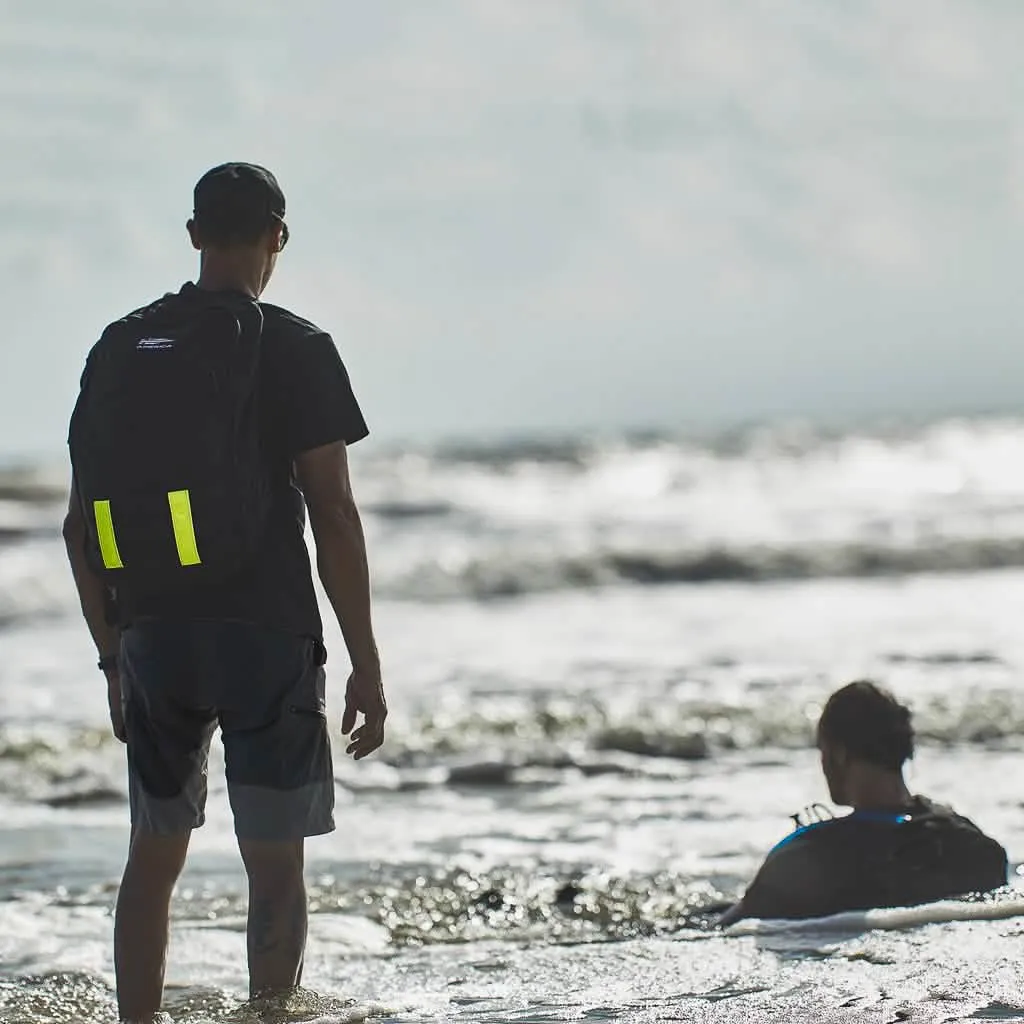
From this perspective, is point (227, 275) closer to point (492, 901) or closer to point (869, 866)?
point (869, 866)

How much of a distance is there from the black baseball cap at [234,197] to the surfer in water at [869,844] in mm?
2128

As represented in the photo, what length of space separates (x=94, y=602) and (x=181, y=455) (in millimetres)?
497

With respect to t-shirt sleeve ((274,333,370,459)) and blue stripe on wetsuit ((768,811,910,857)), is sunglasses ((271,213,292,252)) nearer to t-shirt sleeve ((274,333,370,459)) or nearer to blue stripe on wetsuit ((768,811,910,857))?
t-shirt sleeve ((274,333,370,459))

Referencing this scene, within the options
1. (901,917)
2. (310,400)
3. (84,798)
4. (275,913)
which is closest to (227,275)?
(310,400)

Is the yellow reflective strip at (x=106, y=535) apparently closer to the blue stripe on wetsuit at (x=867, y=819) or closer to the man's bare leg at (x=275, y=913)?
the man's bare leg at (x=275, y=913)

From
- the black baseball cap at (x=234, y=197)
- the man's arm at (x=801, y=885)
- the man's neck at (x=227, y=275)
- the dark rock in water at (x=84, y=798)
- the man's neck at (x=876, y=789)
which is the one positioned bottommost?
the man's arm at (x=801, y=885)

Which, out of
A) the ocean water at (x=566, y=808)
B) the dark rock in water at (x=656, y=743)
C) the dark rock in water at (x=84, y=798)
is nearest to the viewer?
the ocean water at (x=566, y=808)

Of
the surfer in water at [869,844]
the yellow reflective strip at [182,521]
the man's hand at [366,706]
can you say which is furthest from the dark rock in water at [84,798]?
the yellow reflective strip at [182,521]

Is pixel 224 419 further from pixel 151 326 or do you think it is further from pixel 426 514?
pixel 426 514

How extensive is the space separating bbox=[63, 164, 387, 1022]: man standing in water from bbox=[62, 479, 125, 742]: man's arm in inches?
2.9

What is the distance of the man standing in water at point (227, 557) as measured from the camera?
10.1ft

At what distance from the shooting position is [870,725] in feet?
14.3

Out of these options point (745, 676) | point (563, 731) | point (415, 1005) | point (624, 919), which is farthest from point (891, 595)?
point (415, 1005)

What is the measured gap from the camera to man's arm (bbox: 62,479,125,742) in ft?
10.9
